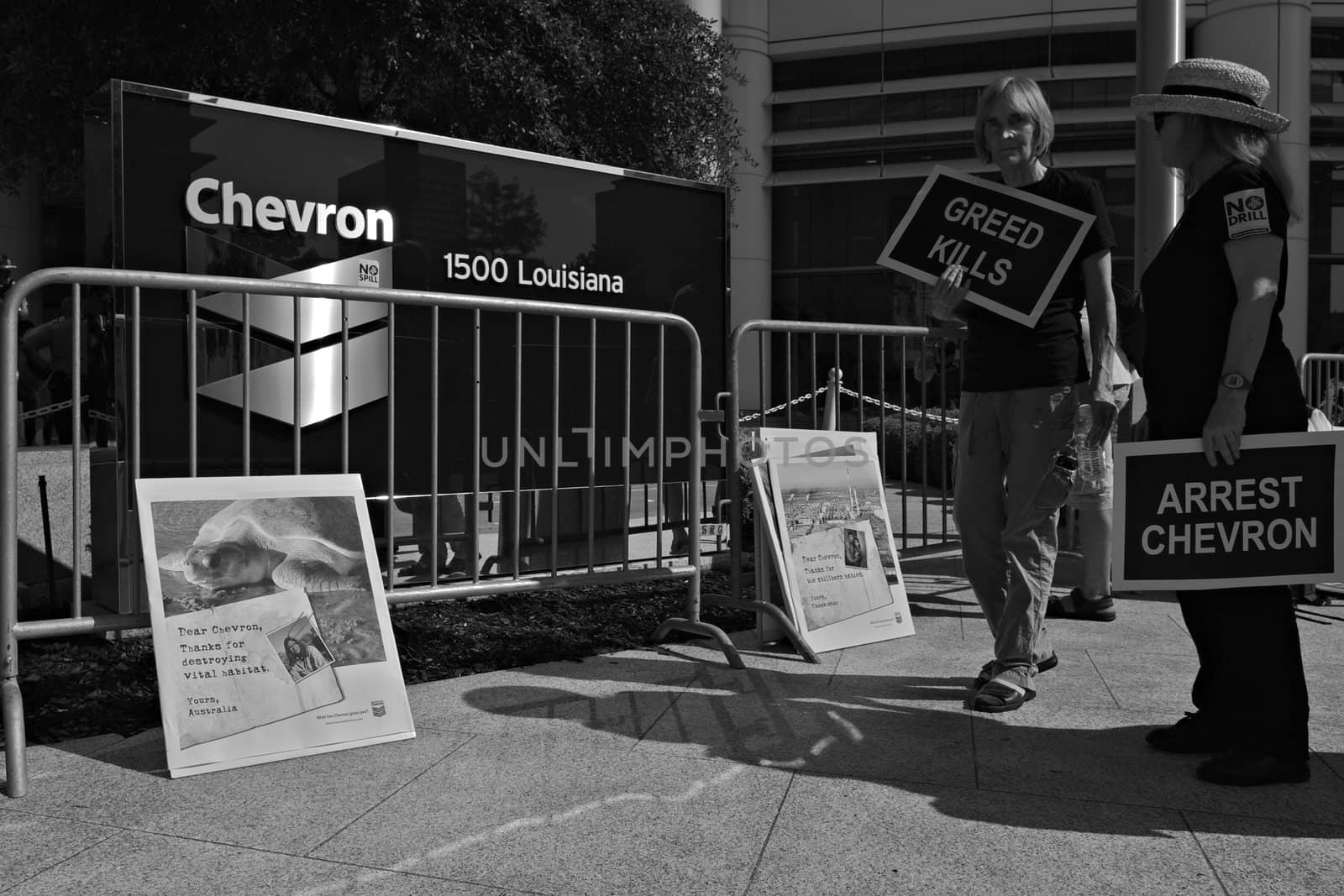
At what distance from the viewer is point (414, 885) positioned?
2398mm

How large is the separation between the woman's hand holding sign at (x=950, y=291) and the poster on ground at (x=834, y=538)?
3.26ft

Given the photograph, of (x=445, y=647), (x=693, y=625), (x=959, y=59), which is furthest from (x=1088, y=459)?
(x=959, y=59)

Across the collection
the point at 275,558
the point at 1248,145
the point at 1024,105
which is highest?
the point at 1024,105

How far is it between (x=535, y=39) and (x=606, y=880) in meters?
10.9

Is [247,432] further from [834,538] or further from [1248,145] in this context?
[1248,145]

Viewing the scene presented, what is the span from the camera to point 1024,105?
3.87 m

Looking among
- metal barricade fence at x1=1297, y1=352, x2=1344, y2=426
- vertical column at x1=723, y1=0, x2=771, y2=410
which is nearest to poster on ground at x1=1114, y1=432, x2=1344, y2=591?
metal barricade fence at x1=1297, y1=352, x2=1344, y2=426

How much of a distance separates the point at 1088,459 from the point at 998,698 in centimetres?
106

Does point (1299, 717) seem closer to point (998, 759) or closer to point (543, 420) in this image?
point (998, 759)

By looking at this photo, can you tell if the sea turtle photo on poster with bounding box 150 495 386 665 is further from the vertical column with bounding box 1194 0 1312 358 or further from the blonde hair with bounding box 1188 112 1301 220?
the vertical column with bounding box 1194 0 1312 358

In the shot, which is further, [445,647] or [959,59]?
[959,59]

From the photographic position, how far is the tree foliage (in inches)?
421

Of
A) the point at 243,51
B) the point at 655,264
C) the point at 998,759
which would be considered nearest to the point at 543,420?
the point at 655,264

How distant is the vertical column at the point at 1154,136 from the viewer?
644 cm
